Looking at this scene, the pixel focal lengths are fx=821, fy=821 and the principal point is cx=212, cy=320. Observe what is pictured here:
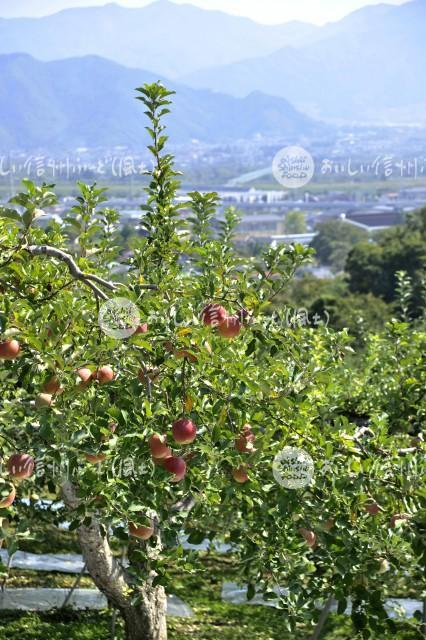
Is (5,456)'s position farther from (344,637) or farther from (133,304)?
(344,637)

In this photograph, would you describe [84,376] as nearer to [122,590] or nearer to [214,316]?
[214,316]

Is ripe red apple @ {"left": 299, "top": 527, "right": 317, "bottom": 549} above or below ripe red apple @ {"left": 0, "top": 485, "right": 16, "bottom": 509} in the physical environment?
below

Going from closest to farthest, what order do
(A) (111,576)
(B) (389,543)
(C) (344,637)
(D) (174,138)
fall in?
(B) (389,543), (A) (111,576), (C) (344,637), (D) (174,138)

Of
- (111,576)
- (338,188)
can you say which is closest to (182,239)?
(111,576)

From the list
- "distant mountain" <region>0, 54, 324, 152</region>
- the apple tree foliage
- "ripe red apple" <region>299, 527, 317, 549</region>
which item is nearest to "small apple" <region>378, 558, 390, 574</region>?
the apple tree foliage

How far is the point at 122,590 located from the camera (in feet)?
11.6

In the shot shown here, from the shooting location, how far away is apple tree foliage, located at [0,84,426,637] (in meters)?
2.16

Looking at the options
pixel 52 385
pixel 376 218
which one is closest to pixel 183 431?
pixel 52 385

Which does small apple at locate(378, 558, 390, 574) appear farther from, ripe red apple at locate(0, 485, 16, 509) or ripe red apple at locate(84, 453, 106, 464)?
ripe red apple at locate(0, 485, 16, 509)

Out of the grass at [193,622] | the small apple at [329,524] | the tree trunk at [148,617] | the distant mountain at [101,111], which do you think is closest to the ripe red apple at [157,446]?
the small apple at [329,524]

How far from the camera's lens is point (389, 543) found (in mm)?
2557

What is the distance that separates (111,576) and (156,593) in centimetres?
27

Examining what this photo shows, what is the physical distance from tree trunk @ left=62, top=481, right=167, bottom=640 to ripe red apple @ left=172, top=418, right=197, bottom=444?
1.24 meters

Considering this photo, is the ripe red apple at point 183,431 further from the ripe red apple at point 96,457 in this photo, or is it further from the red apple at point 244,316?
the red apple at point 244,316
